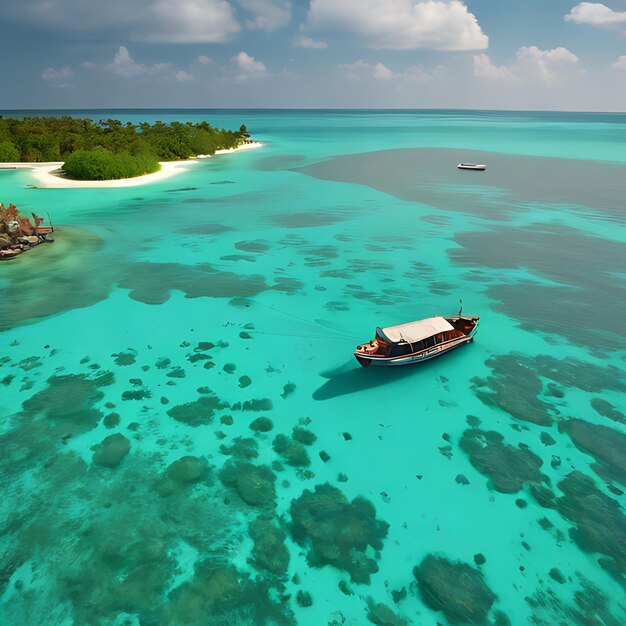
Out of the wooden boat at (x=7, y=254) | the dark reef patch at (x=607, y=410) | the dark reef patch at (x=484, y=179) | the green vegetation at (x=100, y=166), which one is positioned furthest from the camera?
the green vegetation at (x=100, y=166)

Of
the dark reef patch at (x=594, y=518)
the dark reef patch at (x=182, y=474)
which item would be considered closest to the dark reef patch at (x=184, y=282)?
the dark reef patch at (x=182, y=474)

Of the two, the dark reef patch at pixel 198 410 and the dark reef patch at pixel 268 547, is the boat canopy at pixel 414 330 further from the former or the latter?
the dark reef patch at pixel 268 547

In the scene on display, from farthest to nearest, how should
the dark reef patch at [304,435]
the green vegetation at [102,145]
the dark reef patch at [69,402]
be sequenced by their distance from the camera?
the green vegetation at [102,145], the dark reef patch at [69,402], the dark reef patch at [304,435]

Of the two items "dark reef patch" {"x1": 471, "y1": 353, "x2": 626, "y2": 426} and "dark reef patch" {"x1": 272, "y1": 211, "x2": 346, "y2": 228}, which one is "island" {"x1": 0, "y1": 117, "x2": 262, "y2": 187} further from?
"dark reef patch" {"x1": 471, "y1": 353, "x2": 626, "y2": 426}

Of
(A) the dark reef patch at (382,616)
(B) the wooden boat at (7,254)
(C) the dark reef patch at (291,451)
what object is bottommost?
(A) the dark reef patch at (382,616)

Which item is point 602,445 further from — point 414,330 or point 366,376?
point 366,376

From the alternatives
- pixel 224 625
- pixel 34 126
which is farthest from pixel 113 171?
pixel 224 625

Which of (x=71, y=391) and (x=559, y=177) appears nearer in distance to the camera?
(x=71, y=391)

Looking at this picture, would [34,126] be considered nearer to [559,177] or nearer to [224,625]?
[559,177]
